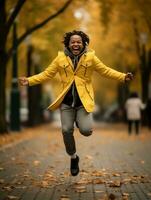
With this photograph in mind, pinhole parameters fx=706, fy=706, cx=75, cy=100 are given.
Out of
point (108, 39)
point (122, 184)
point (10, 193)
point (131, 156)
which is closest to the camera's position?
point (10, 193)

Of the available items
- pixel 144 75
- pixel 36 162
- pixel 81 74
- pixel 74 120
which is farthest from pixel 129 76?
pixel 144 75

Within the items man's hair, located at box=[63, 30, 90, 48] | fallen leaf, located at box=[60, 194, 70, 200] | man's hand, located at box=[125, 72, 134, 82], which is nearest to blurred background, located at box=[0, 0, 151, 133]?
man's hair, located at box=[63, 30, 90, 48]

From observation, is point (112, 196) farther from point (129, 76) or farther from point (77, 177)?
point (77, 177)

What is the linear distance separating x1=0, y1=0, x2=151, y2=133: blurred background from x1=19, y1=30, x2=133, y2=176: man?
1315 centimetres

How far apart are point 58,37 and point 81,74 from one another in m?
25.5

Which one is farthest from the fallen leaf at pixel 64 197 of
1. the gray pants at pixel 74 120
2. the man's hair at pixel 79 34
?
the man's hair at pixel 79 34

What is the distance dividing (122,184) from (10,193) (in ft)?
5.32

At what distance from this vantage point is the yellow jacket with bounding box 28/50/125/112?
9.49 meters

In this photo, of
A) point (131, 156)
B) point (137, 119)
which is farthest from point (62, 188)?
point (137, 119)

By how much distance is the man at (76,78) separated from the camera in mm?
9508

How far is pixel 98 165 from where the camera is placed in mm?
12773

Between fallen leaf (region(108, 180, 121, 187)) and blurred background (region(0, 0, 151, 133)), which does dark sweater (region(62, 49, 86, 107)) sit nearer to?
fallen leaf (region(108, 180, 121, 187))

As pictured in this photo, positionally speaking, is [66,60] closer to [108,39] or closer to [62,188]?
[62,188]

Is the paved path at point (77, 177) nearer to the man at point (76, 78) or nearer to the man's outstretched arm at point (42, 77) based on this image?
the man at point (76, 78)
